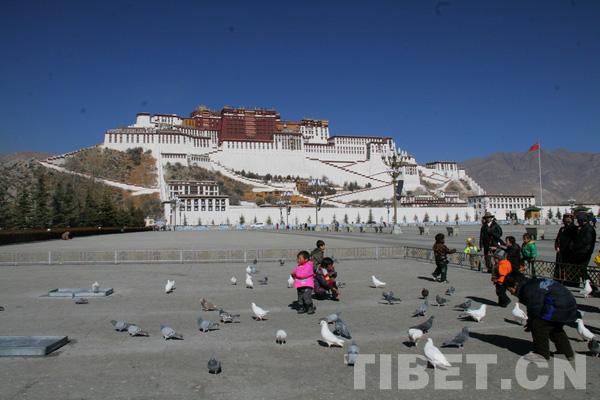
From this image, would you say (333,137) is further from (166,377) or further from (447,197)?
(166,377)

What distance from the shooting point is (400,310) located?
363 inches

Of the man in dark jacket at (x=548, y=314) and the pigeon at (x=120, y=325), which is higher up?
the man in dark jacket at (x=548, y=314)

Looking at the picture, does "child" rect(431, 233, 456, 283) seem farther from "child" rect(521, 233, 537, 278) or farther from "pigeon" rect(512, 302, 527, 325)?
"pigeon" rect(512, 302, 527, 325)

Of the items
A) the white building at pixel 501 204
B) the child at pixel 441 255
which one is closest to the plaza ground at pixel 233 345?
the child at pixel 441 255

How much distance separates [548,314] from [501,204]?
389ft

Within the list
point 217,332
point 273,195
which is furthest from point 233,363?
point 273,195

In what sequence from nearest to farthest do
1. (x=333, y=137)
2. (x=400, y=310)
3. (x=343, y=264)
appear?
(x=400, y=310) < (x=343, y=264) < (x=333, y=137)

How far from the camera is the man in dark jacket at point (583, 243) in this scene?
982cm

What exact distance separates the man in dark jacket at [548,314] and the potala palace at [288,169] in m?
83.1

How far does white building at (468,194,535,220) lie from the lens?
107 metres

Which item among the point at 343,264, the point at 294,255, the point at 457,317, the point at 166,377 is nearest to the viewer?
the point at 166,377

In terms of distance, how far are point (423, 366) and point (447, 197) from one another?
115554 mm

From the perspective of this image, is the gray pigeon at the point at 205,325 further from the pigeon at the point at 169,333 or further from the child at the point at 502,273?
the child at the point at 502,273

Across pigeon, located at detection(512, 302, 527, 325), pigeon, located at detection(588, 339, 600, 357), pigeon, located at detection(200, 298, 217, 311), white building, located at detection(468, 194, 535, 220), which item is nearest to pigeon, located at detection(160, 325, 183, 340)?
pigeon, located at detection(200, 298, 217, 311)
